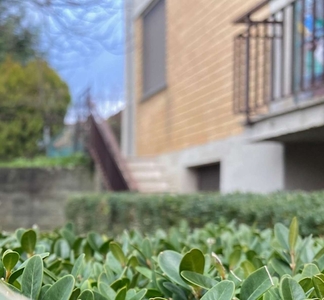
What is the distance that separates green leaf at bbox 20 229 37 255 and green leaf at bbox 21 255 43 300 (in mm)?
619

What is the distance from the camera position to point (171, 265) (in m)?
1.54

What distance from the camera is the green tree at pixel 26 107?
16.2 metres

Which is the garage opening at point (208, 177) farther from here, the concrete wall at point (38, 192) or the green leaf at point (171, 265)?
the green leaf at point (171, 265)

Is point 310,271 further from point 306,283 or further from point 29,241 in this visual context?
point 29,241

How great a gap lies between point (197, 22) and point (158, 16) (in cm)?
250

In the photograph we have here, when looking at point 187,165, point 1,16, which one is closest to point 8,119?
point 187,165

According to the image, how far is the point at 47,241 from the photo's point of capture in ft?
7.92

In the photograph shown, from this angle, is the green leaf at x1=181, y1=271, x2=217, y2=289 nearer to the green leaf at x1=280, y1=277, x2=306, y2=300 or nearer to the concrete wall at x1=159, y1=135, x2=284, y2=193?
the green leaf at x1=280, y1=277, x2=306, y2=300

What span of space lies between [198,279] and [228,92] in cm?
703

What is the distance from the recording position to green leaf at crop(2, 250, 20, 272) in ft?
4.52

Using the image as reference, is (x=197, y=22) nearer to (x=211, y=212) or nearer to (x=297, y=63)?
(x=297, y=63)

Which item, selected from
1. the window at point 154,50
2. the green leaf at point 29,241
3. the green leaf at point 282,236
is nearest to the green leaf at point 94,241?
the green leaf at point 29,241

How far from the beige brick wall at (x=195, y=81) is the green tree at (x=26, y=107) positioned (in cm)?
498

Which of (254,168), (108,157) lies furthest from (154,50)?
(254,168)
